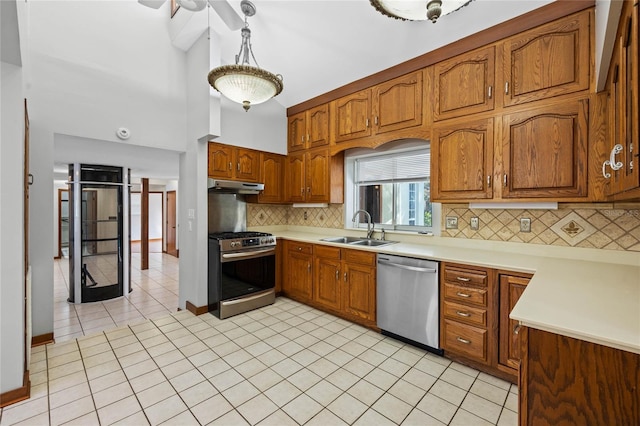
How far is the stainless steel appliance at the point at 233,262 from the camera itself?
10.6 ft

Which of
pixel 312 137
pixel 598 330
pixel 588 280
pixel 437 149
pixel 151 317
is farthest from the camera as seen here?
pixel 312 137

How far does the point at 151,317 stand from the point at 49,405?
1.53m

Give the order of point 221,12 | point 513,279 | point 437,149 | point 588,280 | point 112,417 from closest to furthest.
Result: point 588,280 → point 112,417 → point 513,279 → point 221,12 → point 437,149

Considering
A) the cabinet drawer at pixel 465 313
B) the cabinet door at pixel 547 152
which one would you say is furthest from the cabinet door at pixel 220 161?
the cabinet door at pixel 547 152

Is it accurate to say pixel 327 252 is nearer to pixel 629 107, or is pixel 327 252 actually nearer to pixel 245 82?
pixel 245 82

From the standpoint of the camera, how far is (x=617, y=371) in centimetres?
96

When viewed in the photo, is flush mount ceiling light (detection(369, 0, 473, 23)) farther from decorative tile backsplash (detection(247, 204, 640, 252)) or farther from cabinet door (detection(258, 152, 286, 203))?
cabinet door (detection(258, 152, 286, 203))

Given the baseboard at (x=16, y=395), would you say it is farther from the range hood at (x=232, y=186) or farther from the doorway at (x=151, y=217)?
the doorway at (x=151, y=217)

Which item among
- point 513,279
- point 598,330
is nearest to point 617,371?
point 598,330

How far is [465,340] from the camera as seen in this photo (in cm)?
221

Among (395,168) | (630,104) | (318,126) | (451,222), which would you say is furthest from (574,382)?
(318,126)

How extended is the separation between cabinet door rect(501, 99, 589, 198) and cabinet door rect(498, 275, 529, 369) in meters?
0.70

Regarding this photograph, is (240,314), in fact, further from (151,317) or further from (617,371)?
(617,371)

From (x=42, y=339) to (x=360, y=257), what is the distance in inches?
121
